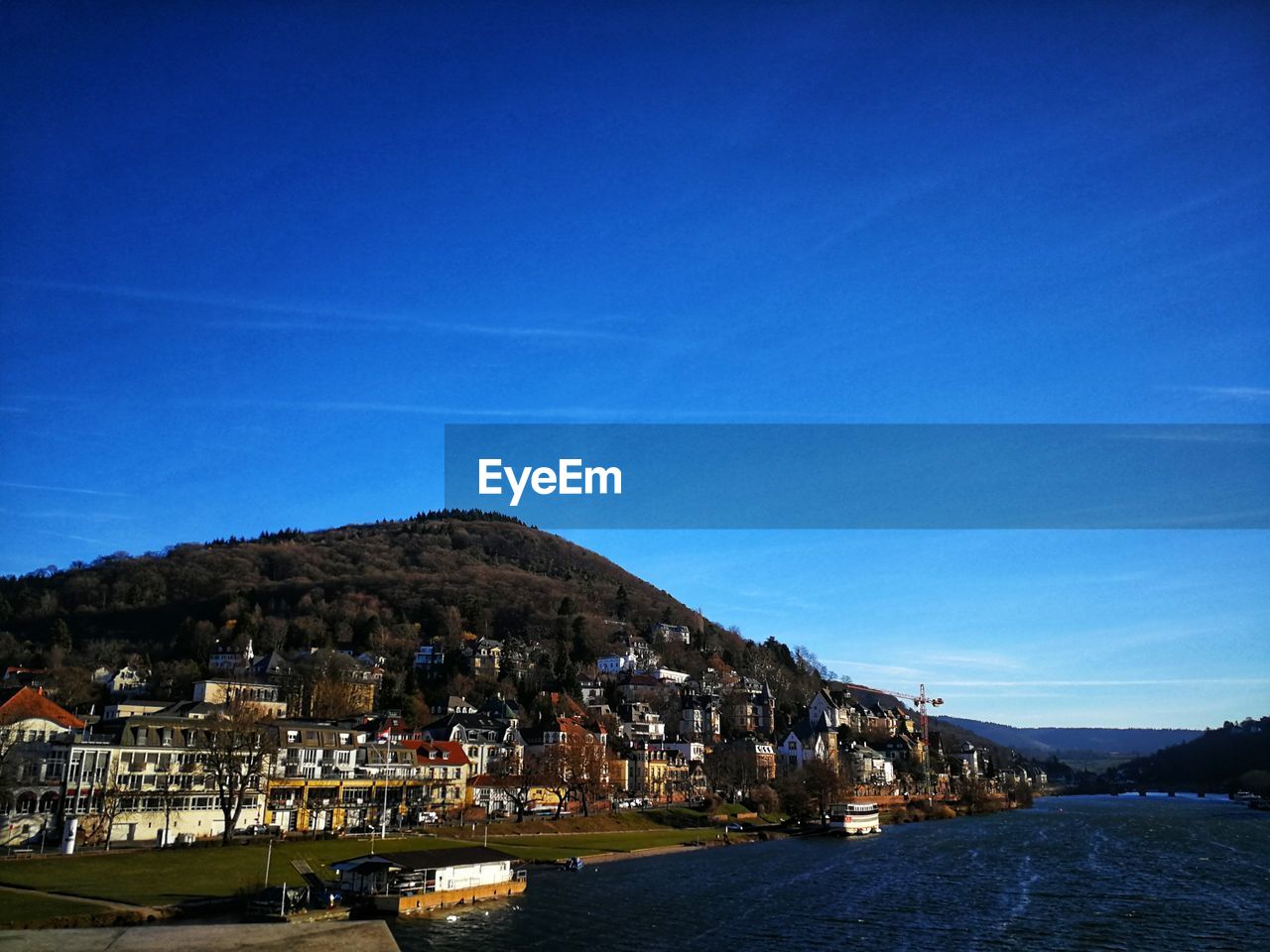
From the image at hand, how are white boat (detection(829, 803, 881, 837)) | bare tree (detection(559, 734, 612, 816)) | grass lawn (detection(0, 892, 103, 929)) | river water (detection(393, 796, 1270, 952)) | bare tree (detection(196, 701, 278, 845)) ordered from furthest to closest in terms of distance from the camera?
white boat (detection(829, 803, 881, 837)) < bare tree (detection(559, 734, 612, 816)) < bare tree (detection(196, 701, 278, 845)) < river water (detection(393, 796, 1270, 952)) < grass lawn (detection(0, 892, 103, 929))

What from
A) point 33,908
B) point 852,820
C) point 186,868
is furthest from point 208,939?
point 852,820

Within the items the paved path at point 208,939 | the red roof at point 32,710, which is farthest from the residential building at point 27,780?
the paved path at point 208,939

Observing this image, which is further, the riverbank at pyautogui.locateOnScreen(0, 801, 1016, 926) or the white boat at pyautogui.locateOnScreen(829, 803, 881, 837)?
the white boat at pyautogui.locateOnScreen(829, 803, 881, 837)

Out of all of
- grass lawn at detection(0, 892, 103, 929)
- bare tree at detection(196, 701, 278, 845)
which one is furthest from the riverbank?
bare tree at detection(196, 701, 278, 845)

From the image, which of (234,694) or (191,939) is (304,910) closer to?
(191,939)

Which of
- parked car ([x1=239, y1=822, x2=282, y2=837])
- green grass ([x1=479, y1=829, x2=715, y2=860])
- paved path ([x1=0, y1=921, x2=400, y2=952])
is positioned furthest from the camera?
green grass ([x1=479, y1=829, x2=715, y2=860])

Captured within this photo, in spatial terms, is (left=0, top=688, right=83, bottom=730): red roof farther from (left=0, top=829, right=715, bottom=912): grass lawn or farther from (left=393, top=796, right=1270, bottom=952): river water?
(left=393, top=796, right=1270, bottom=952): river water

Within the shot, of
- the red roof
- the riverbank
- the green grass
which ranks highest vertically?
the red roof

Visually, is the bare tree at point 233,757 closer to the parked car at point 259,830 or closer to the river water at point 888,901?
the parked car at point 259,830
